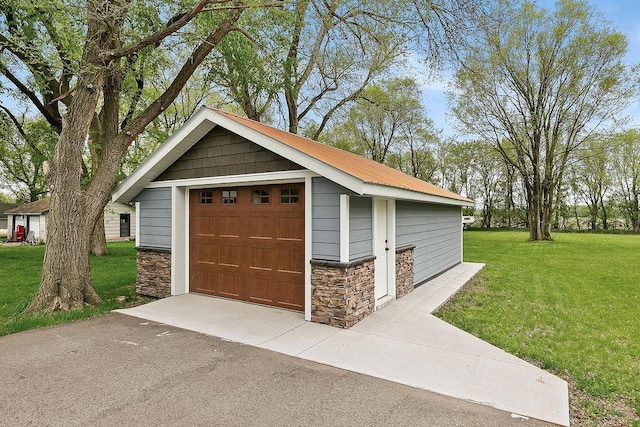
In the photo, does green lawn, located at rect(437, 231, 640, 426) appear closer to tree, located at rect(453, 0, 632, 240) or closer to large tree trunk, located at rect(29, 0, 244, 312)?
large tree trunk, located at rect(29, 0, 244, 312)

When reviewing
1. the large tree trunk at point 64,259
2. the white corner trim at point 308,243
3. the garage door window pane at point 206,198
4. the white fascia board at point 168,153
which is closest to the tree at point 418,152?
the garage door window pane at point 206,198

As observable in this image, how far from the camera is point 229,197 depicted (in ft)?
22.0

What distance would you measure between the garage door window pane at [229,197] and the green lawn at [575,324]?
13.7ft

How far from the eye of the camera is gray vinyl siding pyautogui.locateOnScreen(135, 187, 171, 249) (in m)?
7.13

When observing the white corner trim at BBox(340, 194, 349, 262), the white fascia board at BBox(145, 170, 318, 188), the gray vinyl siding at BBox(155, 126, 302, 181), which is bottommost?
the white corner trim at BBox(340, 194, 349, 262)

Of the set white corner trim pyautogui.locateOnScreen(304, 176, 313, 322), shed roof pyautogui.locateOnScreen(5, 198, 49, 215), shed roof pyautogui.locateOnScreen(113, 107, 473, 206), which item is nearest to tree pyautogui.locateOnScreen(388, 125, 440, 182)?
shed roof pyautogui.locateOnScreen(113, 107, 473, 206)

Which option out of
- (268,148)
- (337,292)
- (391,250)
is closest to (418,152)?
(391,250)

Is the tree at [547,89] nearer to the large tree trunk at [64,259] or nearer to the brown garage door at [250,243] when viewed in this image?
the brown garage door at [250,243]

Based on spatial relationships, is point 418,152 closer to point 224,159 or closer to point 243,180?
point 224,159

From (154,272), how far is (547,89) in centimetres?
2328

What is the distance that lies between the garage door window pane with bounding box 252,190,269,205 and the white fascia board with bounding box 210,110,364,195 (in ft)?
2.77

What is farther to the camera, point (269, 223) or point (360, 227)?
point (269, 223)

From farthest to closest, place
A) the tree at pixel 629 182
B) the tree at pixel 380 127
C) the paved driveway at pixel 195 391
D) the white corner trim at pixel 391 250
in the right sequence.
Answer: the tree at pixel 629 182, the tree at pixel 380 127, the white corner trim at pixel 391 250, the paved driveway at pixel 195 391

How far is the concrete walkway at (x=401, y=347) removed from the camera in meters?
3.37
